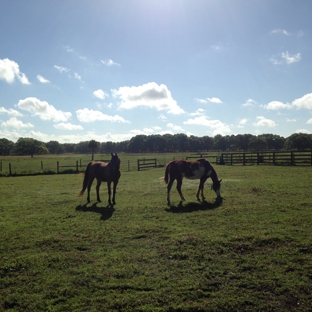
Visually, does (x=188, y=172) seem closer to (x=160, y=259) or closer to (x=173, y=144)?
(x=160, y=259)

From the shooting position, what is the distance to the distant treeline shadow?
29.8 feet

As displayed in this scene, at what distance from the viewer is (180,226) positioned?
23.3 feet

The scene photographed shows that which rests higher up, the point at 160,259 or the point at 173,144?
the point at 173,144

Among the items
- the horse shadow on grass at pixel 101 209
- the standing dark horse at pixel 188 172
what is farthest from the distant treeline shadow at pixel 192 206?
the horse shadow on grass at pixel 101 209

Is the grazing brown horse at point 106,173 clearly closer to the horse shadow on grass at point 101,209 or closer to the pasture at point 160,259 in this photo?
the horse shadow on grass at point 101,209

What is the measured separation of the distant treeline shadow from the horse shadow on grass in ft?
6.87

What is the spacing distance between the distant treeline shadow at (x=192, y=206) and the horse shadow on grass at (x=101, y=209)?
209 centimetres

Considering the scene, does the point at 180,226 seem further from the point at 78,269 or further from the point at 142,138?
the point at 142,138

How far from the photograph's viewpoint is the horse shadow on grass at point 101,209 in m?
8.64

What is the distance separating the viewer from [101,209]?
31.6 feet

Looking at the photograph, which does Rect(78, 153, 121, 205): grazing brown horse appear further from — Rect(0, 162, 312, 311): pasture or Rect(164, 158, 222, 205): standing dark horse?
Rect(164, 158, 222, 205): standing dark horse

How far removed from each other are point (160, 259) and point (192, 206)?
4.91 metres

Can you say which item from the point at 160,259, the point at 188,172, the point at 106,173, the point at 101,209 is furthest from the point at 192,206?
the point at 160,259

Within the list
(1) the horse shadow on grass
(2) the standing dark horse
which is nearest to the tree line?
(2) the standing dark horse
